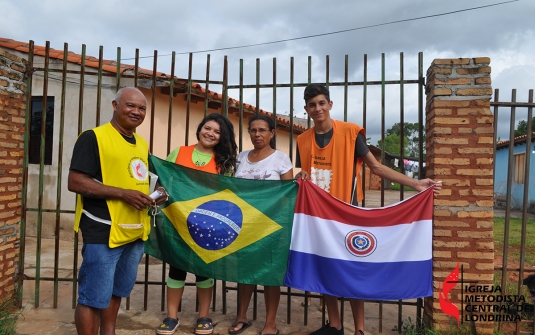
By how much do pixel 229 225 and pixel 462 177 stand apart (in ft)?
6.42

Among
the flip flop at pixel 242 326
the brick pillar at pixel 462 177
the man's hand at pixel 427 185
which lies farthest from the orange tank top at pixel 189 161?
the brick pillar at pixel 462 177

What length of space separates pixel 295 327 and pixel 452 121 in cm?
230

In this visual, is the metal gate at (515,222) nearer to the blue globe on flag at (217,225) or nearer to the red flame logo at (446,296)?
the red flame logo at (446,296)

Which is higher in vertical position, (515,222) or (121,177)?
(121,177)

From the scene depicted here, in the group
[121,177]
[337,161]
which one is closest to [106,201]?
[121,177]

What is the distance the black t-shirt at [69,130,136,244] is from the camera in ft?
7.70

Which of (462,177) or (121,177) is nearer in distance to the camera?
(121,177)

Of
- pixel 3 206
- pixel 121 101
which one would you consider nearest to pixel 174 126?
pixel 3 206

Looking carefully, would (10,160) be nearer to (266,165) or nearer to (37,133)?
(266,165)

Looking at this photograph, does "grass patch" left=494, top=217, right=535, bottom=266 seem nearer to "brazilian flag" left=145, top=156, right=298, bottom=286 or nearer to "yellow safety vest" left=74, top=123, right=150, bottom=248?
"brazilian flag" left=145, top=156, right=298, bottom=286

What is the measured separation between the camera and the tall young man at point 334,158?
297 centimetres

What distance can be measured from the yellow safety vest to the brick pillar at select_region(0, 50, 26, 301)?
5.22ft

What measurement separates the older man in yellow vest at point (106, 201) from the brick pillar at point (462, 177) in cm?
232

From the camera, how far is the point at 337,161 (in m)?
3.00
